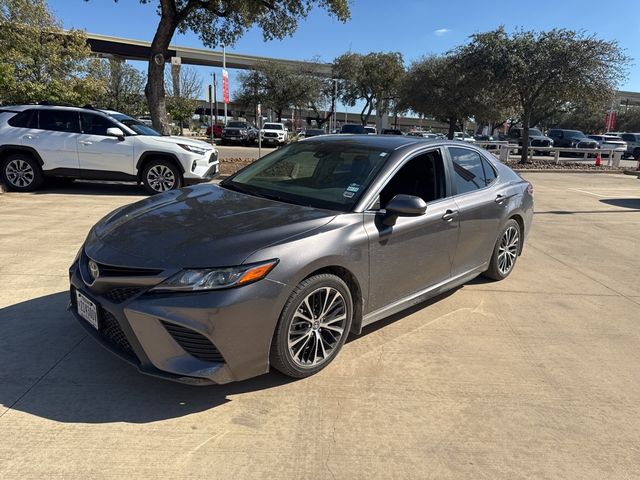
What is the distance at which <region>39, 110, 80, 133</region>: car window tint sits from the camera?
971 centimetres

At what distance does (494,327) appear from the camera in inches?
169

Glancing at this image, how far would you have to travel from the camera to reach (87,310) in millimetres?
3039

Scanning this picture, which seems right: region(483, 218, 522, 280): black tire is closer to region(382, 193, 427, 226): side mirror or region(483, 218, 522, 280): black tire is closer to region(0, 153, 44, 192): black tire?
region(382, 193, 427, 226): side mirror

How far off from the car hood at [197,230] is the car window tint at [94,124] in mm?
6875

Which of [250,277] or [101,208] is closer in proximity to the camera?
[250,277]

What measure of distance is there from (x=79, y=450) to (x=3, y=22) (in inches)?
881

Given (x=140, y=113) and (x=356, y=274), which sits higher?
(x=140, y=113)

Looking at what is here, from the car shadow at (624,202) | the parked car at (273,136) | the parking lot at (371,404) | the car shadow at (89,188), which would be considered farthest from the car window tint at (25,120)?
the parked car at (273,136)

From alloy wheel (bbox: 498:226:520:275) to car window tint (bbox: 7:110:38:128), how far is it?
29.8 feet

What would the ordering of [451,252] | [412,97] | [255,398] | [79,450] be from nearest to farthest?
1. [79,450]
2. [255,398]
3. [451,252]
4. [412,97]

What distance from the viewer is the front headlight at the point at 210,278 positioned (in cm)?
270

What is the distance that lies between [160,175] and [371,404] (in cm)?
829

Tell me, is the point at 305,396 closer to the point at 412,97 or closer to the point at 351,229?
the point at 351,229

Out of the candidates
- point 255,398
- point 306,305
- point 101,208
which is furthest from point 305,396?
point 101,208
